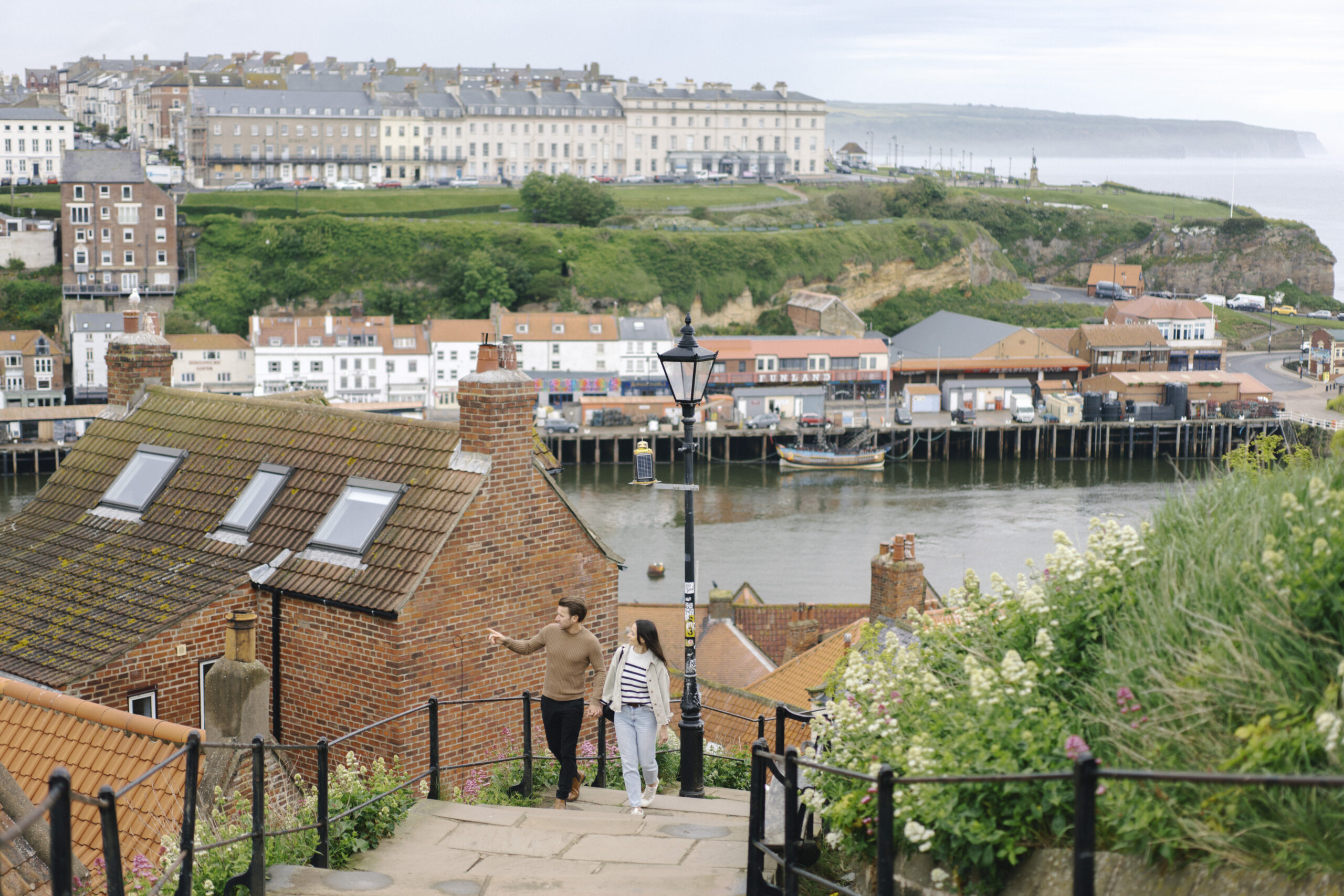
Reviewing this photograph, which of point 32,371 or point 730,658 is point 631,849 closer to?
point 730,658

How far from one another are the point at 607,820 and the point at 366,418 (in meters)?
7.36

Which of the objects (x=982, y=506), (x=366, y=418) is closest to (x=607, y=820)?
(x=366, y=418)

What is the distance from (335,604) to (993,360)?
79.4 m

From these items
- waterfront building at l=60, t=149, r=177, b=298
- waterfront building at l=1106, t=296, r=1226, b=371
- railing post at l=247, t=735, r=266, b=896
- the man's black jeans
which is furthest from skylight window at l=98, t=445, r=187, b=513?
waterfront building at l=1106, t=296, r=1226, b=371

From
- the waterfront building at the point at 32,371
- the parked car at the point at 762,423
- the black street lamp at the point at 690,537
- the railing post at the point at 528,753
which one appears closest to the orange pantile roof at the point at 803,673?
the black street lamp at the point at 690,537

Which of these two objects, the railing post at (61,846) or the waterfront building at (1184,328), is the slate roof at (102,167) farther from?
the railing post at (61,846)

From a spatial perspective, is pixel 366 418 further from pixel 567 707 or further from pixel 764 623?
pixel 764 623

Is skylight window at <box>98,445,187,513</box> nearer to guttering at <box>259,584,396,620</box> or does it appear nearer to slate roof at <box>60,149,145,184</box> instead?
guttering at <box>259,584,396,620</box>

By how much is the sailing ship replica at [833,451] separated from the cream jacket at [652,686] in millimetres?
63956

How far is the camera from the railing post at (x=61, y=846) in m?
4.26

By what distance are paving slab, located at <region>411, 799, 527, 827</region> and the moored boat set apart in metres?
64.5

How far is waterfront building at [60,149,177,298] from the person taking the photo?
92.2 m

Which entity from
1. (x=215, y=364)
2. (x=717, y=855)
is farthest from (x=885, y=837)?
(x=215, y=364)

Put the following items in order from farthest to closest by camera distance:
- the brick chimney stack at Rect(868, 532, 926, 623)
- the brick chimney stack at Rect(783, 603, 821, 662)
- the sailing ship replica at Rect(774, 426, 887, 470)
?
1. the sailing ship replica at Rect(774, 426, 887, 470)
2. the brick chimney stack at Rect(783, 603, 821, 662)
3. the brick chimney stack at Rect(868, 532, 926, 623)
